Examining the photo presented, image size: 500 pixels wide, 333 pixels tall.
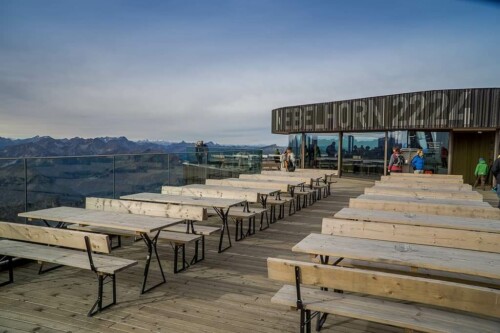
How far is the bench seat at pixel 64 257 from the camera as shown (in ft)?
12.3

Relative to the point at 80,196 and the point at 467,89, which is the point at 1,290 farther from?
the point at 467,89

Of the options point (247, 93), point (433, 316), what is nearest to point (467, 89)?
point (247, 93)

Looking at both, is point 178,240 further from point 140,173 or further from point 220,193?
point 140,173

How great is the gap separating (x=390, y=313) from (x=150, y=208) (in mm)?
3916

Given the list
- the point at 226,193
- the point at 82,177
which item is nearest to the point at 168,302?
the point at 226,193

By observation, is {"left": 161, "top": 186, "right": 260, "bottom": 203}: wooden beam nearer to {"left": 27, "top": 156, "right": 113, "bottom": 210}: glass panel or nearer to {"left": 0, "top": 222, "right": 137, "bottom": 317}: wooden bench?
{"left": 27, "top": 156, "right": 113, "bottom": 210}: glass panel

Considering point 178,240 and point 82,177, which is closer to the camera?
point 178,240

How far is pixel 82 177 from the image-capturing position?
7.07m

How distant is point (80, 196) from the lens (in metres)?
6.75

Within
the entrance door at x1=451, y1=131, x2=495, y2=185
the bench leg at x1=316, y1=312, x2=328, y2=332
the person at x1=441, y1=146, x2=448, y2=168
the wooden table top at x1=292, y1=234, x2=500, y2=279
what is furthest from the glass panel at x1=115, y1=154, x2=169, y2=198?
the entrance door at x1=451, y1=131, x2=495, y2=185

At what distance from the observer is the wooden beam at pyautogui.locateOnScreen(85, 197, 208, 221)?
16.8 feet

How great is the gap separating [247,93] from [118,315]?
2124 cm

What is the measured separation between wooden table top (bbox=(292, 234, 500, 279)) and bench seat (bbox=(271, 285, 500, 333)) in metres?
0.43

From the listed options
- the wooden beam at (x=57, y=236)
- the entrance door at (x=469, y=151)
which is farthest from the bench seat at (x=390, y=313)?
the entrance door at (x=469, y=151)
